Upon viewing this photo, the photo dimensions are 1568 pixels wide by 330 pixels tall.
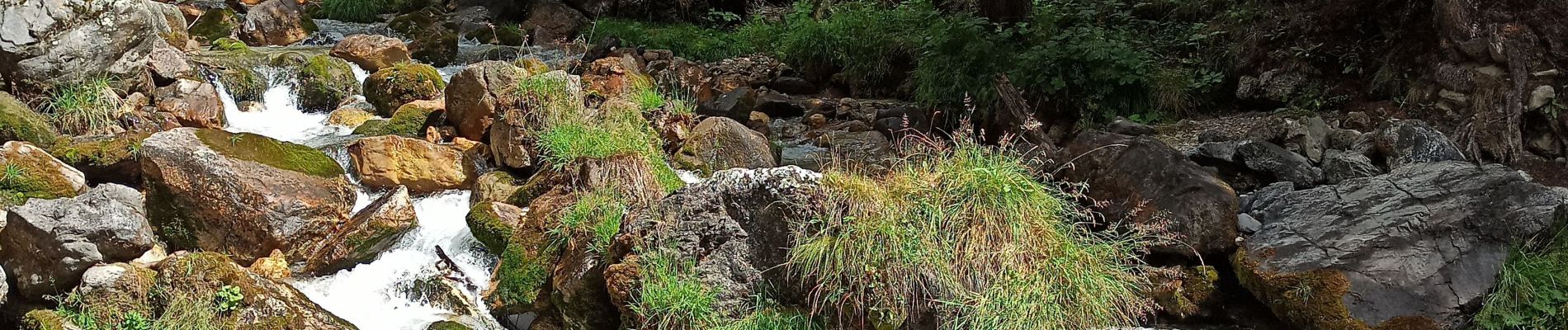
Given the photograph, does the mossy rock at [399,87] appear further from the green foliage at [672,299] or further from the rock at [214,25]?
the green foliage at [672,299]

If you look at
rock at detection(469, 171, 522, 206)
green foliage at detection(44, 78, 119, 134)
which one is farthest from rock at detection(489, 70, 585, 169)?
green foliage at detection(44, 78, 119, 134)

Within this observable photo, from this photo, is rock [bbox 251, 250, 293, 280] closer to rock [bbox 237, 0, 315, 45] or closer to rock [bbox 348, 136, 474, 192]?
rock [bbox 348, 136, 474, 192]

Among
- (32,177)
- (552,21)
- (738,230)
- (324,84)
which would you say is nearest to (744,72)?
(552,21)

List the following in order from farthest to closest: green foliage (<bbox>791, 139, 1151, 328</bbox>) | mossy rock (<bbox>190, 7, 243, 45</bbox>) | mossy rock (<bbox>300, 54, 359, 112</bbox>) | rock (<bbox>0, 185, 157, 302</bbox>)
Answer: mossy rock (<bbox>190, 7, 243, 45</bbox>) < mossy rock (<bbox>300, 54, 359, 112</bbox>) < rock (<bbox>0, 185, 157, 302</bbox>) < green foliage (<bbox>791, 139, 1151, 328</bbox>)

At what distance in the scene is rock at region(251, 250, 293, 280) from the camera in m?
5.58

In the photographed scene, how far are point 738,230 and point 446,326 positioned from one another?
1.81 m

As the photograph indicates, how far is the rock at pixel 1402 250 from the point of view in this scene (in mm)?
4582

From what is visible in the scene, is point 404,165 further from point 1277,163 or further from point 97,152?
point 1277,163

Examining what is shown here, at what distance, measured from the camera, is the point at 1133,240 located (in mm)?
4953

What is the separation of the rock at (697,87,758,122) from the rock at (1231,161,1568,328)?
5.33 meters

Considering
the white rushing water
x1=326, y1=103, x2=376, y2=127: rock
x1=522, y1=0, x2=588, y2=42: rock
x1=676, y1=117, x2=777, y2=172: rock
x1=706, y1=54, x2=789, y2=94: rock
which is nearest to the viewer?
the white rushing water

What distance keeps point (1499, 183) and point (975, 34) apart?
4.46 metres

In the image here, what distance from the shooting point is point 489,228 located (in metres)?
5.75

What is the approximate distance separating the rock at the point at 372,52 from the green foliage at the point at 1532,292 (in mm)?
8919
